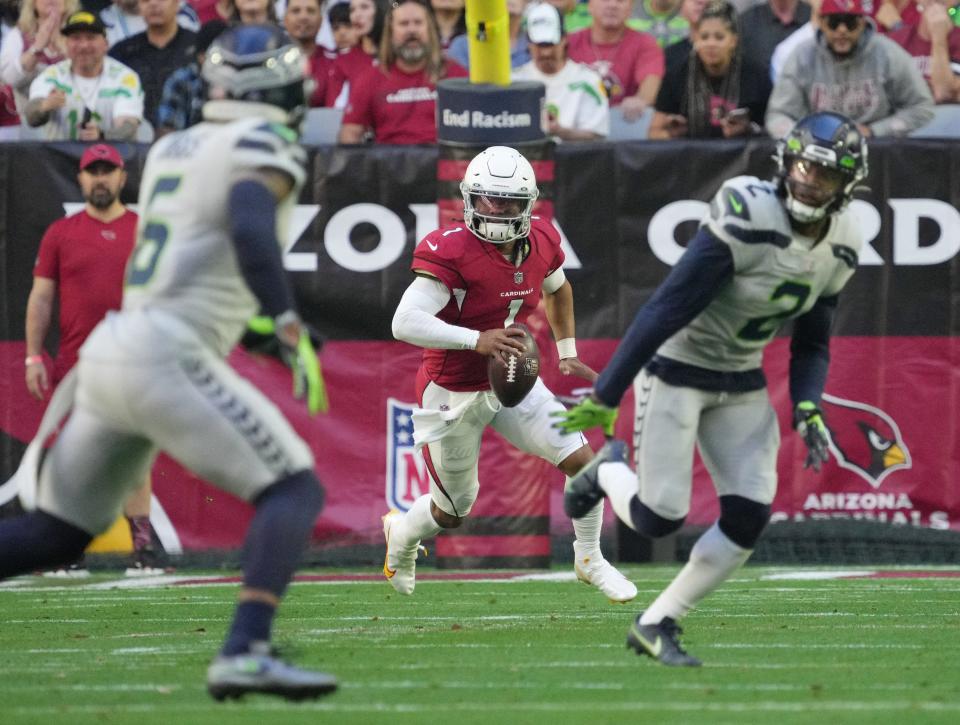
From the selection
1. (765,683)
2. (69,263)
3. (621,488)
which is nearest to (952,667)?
(765,683)

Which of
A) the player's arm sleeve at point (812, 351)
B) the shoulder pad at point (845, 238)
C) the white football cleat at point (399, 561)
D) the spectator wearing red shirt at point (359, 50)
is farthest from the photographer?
the spectator wearing red shirt at point (359, 50)

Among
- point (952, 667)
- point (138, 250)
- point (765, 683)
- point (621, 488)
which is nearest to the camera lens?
point (138, 250)

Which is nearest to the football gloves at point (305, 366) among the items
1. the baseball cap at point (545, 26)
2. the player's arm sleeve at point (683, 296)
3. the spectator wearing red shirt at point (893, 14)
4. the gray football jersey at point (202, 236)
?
the gray football jersey at point (202, 236)

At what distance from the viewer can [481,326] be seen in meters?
7.20

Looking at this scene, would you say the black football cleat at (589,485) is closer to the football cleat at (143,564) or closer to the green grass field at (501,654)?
the green grass field at (501,654)

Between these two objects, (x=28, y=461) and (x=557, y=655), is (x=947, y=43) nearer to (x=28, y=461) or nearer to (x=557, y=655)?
(x=557, y=655)

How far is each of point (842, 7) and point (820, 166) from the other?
14.8 feet

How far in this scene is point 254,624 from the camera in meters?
4.36

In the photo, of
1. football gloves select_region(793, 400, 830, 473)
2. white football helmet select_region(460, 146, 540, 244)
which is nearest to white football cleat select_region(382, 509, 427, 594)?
white football helmet select_region(460, 146, 540, 244)

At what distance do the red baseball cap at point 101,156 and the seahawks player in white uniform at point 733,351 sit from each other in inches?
175

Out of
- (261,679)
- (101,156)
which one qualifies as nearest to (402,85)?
(101,156)

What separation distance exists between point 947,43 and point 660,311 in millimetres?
5677

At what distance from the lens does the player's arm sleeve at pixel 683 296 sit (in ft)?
17.3

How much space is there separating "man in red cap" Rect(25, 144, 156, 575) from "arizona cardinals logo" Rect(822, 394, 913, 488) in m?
3.68
